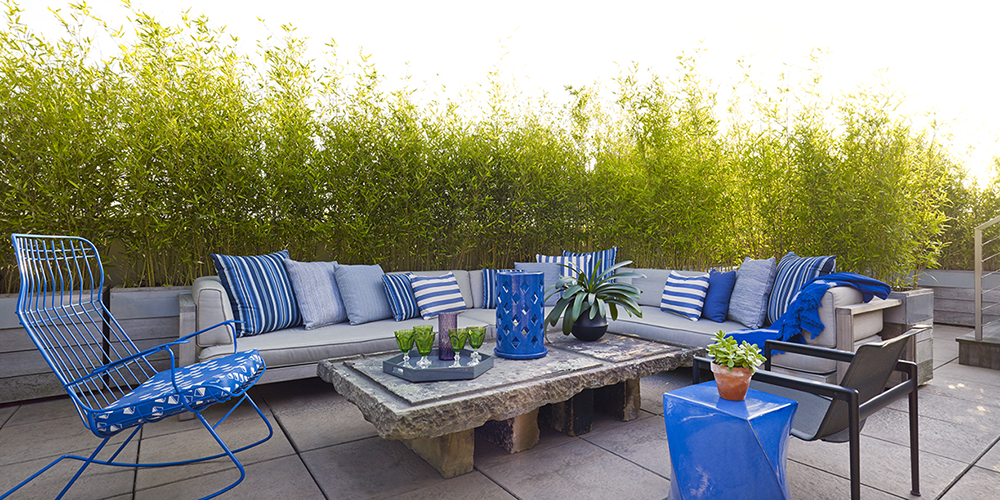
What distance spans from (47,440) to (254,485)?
130 cm

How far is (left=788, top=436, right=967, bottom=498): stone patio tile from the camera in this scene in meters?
1.83

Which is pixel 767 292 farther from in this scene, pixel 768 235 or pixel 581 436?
pixel 581 436

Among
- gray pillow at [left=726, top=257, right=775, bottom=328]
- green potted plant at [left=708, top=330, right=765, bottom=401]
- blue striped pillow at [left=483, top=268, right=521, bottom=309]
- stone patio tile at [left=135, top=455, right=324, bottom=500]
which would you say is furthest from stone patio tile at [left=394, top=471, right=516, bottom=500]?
blue striped pillow at [left=483, top=268, right=521, bottom=309]

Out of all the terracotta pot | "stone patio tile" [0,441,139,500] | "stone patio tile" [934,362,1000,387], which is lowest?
"stone patio tile" [934,362,1000,387]

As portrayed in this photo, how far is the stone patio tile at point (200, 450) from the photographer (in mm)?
1938

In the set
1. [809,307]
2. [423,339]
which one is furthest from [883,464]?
[423,339]

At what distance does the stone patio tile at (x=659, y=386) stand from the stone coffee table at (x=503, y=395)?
0.81ft

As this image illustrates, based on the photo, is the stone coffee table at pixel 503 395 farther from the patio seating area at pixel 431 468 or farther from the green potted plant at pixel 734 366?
the green potted plant at pixel 734 366

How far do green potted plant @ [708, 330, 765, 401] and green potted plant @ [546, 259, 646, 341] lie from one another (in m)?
1.00

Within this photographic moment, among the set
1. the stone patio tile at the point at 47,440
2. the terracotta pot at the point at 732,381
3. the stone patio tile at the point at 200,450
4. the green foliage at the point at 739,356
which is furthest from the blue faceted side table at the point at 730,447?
the stone patio tile at the point at 47,440

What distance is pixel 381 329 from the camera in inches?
125

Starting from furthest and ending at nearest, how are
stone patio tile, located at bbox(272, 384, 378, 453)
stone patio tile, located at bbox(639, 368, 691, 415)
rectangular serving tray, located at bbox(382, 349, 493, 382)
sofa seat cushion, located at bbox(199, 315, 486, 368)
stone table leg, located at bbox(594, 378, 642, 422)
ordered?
stone patio tile, located at bbox(639, 368, 691, 415), sofa seat cushion, located at bbox(199, 315, 486, 368), stone table leg, located at bbox(594, 378, 642, 422), stone patio tile, located at bbox(272, 384, 378, 453), rectangular serving tray, located at bbox(382, 349, 493, 382)

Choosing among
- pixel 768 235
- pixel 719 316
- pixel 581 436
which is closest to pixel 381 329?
pixel 581 436

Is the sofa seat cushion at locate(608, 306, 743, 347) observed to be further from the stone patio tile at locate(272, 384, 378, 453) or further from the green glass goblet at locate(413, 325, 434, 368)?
the stone patio tile at locate(272, 384, 378, 453)
